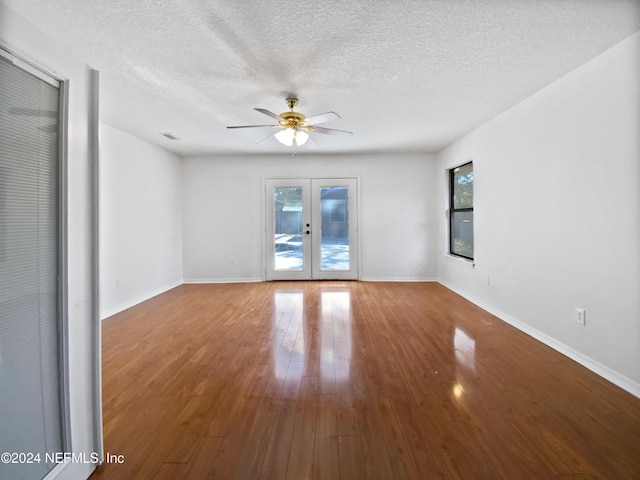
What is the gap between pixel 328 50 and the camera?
219cm

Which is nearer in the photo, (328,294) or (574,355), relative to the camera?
(574,355)

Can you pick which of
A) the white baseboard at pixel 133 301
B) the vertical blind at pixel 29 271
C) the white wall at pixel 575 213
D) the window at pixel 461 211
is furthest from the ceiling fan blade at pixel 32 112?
the window at pixel 461 211

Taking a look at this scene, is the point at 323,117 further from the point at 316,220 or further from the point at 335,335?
the point at 316,220

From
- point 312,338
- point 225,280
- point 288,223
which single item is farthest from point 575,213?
point 225,280

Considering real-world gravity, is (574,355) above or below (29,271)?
below

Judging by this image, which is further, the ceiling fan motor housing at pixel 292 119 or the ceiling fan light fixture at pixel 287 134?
the ceiling fan light fixture at pixel 287 134

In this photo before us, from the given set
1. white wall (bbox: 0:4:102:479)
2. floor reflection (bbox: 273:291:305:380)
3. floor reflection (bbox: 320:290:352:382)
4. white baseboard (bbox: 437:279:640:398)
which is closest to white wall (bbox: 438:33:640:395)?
white baseboard (bbox: 437:279:640:398)

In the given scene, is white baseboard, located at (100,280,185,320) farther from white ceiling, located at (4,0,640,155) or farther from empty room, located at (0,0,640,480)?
white ceiling, located at (4,0,640,155)

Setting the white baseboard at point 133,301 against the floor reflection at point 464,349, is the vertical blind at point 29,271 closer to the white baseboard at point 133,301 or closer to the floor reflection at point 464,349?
the white baseboard at point 133,301

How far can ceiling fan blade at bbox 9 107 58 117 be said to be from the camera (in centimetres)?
106

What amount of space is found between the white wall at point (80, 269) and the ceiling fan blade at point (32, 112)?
0.22 feet

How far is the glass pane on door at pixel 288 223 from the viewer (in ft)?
19.0

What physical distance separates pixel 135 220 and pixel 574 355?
5253mm

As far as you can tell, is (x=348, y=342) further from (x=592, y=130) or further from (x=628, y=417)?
(x=592, y=130)
